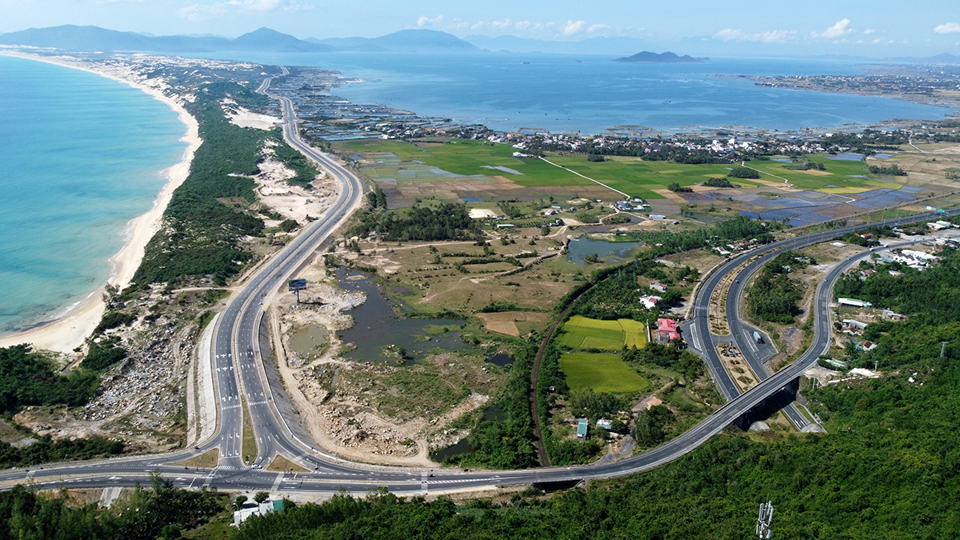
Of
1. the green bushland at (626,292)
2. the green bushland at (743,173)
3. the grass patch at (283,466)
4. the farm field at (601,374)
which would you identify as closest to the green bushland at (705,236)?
the green bushland at (626,292)

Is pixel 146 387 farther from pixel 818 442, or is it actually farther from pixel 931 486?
pixel 931 486

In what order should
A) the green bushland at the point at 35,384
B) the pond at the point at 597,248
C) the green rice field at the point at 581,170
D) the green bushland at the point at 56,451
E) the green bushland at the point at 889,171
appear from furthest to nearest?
1. the green bushland at the point at 889,171
2. the green rice field at the point at 581,170
3. the pond at the point at 597,248
4. the green bushland at the point at 35,384
5. the green bushland at the point at 56,451

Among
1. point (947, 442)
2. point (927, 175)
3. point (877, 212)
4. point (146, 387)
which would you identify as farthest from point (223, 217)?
point (927, 175)

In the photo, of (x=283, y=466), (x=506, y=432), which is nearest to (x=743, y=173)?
(x=506, y=432)

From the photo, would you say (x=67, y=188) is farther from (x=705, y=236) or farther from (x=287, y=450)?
(x=705, y=236)

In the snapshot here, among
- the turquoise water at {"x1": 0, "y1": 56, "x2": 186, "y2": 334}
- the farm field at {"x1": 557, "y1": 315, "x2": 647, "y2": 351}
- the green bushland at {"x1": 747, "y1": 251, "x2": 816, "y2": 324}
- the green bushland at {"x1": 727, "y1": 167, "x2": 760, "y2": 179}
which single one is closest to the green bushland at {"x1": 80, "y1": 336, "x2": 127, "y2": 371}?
the turquoise water at {"x1": 0, "y1": 56, "x2": 186, "y2": 334}

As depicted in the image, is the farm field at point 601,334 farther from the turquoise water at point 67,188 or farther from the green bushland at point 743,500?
the turquoise water at point 67,188

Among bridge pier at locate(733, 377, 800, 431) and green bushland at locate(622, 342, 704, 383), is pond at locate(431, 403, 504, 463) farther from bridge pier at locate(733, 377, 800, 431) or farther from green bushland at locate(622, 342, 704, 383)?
bridge pier at locate(733, 377, 800, 431)
